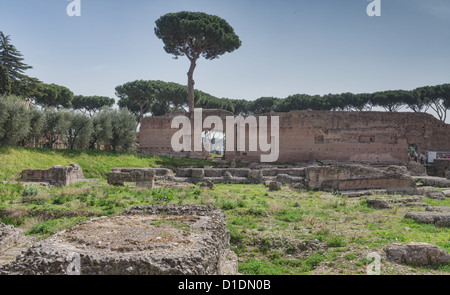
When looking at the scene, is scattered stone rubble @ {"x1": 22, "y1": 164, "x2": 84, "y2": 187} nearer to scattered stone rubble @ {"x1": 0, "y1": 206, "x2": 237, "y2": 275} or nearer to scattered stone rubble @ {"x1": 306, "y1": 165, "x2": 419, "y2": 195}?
scattered stone rubble @ {"x1": 0, "y1": 206, "x2": 237, "y2": 275}

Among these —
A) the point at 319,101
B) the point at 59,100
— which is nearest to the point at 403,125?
the point at 319,101

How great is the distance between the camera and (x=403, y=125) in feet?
99.8

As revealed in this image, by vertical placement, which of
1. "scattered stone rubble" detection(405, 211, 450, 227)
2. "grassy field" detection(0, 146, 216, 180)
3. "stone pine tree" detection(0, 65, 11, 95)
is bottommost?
"scattered stone rubble" detection(405, 211, 450, 227)

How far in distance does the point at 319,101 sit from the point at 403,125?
14437 millimetres

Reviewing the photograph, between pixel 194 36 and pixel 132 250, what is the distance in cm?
3157

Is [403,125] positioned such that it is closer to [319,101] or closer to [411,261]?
[319,101]

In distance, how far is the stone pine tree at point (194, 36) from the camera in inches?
1266

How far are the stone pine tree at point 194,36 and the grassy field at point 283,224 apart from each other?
22811 mm

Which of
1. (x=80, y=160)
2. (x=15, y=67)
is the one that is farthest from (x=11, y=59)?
(x=80, y=160)

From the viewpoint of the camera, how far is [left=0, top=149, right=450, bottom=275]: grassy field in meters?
5.80

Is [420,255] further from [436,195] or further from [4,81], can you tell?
[4,81]

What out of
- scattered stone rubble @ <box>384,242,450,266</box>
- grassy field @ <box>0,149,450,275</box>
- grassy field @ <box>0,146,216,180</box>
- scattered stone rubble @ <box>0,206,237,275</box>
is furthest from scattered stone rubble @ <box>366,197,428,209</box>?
grassy field @ <box>0,146,216,180</box>

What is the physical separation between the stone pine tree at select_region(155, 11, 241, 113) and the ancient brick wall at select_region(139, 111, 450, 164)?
9974 mm
